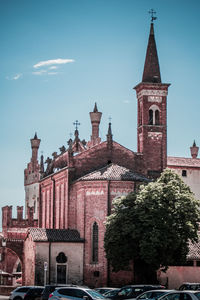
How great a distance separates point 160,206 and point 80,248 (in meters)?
11.0

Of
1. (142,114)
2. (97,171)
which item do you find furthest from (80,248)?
(142,114)

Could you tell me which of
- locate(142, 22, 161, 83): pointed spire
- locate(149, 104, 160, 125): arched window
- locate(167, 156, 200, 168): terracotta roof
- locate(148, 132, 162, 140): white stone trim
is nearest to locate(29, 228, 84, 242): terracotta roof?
locate(148, 132, 162, 140): white stone trim

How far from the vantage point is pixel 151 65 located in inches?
2464

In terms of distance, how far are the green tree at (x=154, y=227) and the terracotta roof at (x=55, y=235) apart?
22.4 feet

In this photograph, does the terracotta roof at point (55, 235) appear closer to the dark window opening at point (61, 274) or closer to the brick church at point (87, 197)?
the brick church at point (87, 197)

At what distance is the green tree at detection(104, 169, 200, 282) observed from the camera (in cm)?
4597

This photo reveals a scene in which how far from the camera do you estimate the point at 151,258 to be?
45.3 meters

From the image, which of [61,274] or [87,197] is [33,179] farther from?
[61,274]

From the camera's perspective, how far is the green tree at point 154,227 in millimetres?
45969

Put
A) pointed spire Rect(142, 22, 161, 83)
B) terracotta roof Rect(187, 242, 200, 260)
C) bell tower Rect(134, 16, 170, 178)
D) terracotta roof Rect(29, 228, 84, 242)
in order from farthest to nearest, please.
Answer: pointed spire Rect(142, 22, 161, 83)
bell tower Rect(134, 16, 170, 178)
terracotta roof Rect(29, 228, 84, 242)
terracotta roof Rect(187, 242, 200, 260)

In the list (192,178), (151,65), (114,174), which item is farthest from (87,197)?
(192,178)

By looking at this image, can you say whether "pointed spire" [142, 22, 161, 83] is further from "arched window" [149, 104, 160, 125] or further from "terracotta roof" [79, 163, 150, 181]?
"terracotta roof" [79, 163, 150, 181]

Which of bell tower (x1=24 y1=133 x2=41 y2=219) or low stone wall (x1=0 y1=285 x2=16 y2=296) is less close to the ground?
bell tower (x1=24 y1=133 x2=41 y2=219)

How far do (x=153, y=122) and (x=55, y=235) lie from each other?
15373 millimetres
